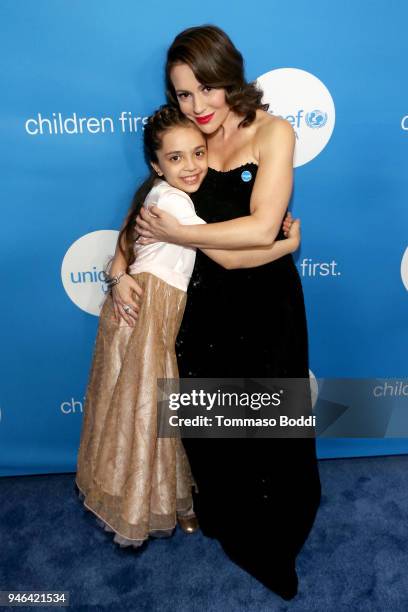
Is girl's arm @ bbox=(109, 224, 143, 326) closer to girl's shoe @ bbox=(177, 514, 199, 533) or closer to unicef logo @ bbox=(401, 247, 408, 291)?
girl's shoe @ bbox=(177, 514, 199, 533)

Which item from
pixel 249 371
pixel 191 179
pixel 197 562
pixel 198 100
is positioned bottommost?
pixel 197 562

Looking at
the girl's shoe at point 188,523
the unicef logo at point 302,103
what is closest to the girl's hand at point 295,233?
the unicef logo at point 302,103

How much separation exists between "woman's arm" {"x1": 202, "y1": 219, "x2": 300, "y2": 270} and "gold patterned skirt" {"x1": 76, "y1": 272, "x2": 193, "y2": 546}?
0.71 ft

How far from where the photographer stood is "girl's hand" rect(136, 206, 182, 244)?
172cm

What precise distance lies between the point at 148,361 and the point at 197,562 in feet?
2.81

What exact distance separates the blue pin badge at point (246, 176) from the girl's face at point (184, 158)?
151mm

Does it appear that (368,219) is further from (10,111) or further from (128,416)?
(10,111)

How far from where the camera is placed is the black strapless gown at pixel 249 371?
72.5 inches

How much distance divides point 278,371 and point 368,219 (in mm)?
807

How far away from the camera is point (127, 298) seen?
6.37 ft

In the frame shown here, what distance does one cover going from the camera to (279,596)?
1995mm

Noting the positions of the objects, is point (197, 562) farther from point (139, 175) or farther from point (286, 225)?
point (139, 175)

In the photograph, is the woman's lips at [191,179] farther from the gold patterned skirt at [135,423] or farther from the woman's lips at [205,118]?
the gold patterned skirt at [135,423]

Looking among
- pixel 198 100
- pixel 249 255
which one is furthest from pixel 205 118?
pixel 249 255
